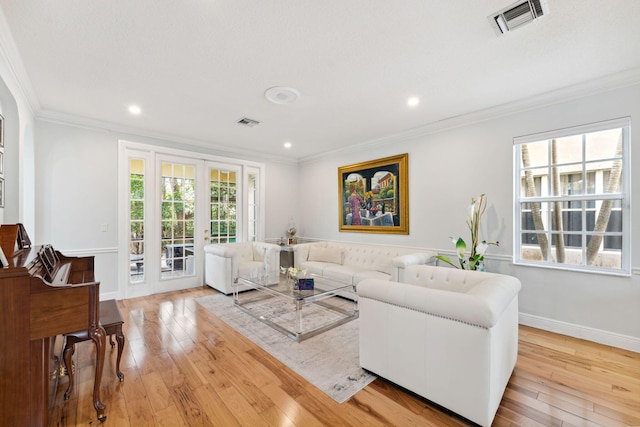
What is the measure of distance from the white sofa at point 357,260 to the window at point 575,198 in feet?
4.12

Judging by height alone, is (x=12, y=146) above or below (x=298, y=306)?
above

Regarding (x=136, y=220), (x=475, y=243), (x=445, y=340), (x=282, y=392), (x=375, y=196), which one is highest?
(x=375, y=196)

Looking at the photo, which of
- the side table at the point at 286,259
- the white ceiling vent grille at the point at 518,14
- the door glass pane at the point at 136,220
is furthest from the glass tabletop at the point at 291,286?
the white ceiling vent grille at the point at 518,14

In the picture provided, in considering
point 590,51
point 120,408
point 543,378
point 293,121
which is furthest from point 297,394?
point 590,51

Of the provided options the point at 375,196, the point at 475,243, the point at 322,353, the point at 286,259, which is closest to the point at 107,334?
the point at 322,353

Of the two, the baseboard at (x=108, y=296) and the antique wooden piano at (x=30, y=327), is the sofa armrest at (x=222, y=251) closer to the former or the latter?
the baseboard at (x=108, y=296)

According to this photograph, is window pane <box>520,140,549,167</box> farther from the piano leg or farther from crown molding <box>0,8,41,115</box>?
crown molding <box>0,8,41,115</box>

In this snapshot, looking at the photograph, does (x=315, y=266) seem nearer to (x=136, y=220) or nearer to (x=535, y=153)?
(x=136, y=220)

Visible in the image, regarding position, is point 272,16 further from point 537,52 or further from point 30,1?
point 537,52

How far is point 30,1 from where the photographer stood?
175cm

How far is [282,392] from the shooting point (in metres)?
2.04

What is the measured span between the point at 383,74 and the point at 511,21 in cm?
101

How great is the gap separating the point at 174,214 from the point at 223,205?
2.83 feet

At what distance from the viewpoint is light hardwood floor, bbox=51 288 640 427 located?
69.8 inches
